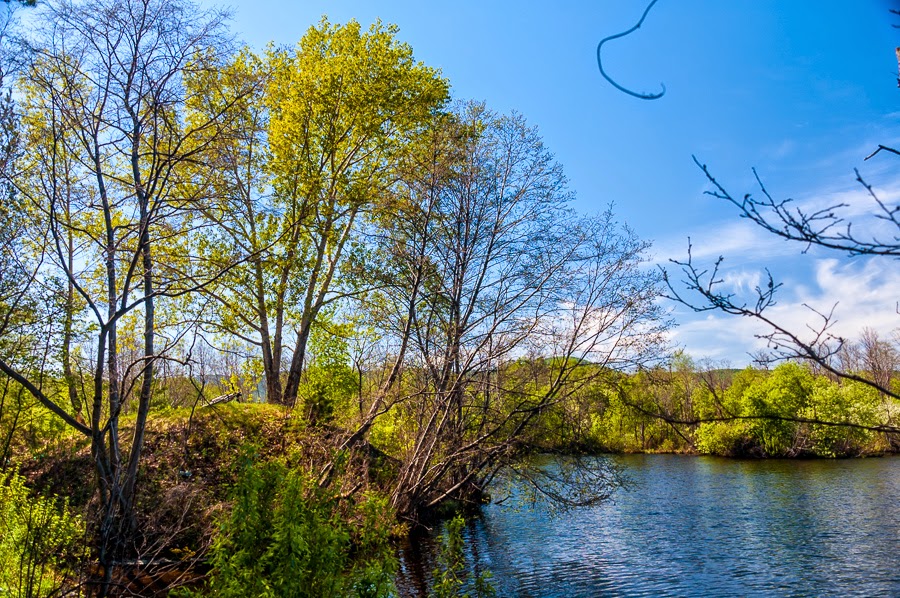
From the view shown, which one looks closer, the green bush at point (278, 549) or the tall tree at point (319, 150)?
the green bush at point (278, 549)

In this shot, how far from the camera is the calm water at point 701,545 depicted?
11930 millimetres

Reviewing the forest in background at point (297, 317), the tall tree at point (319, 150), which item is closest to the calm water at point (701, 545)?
the forest in background at point (297, 317)

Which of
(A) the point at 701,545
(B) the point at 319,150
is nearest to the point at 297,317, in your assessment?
(B) the point at 319,150

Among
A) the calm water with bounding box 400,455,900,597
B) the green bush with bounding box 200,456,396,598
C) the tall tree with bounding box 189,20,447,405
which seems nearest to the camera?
the green bush with bounding box 200,456,396,598

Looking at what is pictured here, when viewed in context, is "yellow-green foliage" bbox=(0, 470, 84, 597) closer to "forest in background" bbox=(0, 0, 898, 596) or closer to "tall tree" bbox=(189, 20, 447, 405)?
"forest in background" bbox=(0, 0, 898, 596)

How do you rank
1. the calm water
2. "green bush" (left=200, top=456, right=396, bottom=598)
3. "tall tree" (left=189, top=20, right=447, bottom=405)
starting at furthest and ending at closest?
"tall tree" (left=189, top=20, right=447, bottom=405), the calm water, "green bush" (left=200, top=456, right=396, bottom=598)

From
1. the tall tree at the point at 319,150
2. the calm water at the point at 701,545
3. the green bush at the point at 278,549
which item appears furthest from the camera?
the tall tree at the point at 319,150

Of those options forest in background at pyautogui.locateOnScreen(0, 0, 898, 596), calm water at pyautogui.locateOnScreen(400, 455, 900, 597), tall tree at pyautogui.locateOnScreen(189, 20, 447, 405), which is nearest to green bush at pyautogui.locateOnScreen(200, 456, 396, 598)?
forest in background at pyautogui.locateOnScreen(0, 0, 898, 596)

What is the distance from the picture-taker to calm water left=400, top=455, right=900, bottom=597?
11.9 m

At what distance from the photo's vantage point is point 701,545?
49.8ft

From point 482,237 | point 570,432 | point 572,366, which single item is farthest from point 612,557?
point 482,237

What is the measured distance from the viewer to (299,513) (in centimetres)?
566

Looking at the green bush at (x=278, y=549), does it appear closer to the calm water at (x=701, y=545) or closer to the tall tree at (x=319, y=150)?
the calm water at (x=701, y=545)

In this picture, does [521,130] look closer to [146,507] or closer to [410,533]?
[410,533]
